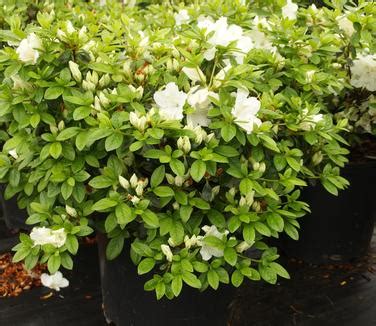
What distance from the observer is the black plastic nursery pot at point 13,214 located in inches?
124

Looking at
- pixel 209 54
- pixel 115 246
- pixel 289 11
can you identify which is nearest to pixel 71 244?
pixel 115 246

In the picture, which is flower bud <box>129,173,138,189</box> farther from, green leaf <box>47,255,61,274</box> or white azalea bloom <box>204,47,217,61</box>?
white azalea bloom <box>204,47,217,61</box>

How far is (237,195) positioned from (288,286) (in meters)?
1.07

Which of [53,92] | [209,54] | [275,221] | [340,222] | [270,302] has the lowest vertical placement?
[270,302]

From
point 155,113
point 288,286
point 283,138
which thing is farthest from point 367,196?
point 155,113

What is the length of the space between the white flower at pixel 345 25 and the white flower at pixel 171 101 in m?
1.02

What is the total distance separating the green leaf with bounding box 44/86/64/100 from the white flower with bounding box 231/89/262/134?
22.0 inches

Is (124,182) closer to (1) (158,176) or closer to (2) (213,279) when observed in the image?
(1) (158,176)

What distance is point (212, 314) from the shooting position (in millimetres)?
2047

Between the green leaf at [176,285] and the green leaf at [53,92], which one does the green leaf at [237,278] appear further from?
the green leaf at [53,92]

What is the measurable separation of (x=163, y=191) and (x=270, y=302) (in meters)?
1.16

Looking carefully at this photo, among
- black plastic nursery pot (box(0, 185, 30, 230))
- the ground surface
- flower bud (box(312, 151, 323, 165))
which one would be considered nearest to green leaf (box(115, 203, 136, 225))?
flower bud (box(312, 151, 323, 165))

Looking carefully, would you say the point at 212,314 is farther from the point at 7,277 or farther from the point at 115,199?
the point at 7,277

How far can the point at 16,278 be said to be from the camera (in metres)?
2.73
